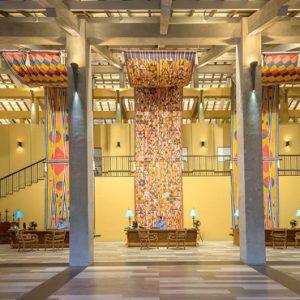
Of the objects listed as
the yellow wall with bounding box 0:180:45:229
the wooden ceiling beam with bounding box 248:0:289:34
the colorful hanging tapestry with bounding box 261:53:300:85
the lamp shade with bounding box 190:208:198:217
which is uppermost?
the wooden ceiling beam with bounding box 248:0:289:34

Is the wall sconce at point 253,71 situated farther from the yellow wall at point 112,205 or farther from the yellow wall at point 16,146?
the yellow wall at point 16,146

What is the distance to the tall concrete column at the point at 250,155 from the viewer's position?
11.5 meters

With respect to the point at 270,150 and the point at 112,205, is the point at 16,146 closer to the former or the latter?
the point at 112,205

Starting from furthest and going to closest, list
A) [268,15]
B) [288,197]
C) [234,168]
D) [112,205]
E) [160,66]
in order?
[288,197] < [112,205] < [234,168] < [160,66] < [268,15]

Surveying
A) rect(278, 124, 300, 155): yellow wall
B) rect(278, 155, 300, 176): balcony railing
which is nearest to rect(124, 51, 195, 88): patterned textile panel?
rect(278, 155, 300, 176): balcony railing

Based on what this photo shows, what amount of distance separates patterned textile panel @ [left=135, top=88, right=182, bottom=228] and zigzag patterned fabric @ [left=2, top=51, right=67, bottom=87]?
3.01 m

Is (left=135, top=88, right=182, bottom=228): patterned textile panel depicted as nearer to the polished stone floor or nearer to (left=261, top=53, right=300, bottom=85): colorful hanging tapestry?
the polished stone floor

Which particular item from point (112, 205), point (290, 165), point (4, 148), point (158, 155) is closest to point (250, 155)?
point (158, 155)

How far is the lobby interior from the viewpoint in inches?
384

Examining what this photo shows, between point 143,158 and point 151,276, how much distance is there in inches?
270

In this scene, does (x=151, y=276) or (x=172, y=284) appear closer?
(x=172, y=284)

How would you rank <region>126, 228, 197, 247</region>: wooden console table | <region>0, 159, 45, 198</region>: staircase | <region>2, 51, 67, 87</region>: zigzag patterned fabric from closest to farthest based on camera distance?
<region>2, 51, 67, 87</region>: zigzag patterned fabric
<region>126, 228, 197, 247</region>: wooden console table
<region>0, 159, 45, 198</region>: staircase

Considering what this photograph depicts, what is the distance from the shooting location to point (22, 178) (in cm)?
2064

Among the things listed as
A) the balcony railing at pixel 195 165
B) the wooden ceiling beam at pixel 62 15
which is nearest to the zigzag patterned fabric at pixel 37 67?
the wooden ceiling beam at pixel 62 15
